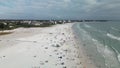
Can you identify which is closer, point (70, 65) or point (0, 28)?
point (70, 65)

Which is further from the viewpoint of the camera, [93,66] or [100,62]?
[100,62]

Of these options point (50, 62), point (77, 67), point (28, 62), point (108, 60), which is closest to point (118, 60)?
point (108, 60)

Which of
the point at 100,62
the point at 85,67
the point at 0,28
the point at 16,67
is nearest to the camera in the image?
the point at 16,67

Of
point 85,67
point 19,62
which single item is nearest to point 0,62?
Answer: point 19,62

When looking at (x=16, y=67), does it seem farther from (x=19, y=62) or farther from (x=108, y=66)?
(x=108, y=66)

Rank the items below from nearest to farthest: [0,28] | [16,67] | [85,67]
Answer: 1. [16,67]
2. [85,67]
3. [0,28]

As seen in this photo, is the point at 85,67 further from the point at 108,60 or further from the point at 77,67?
the point at 108,60

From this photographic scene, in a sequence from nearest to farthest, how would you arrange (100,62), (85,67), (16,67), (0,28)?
(16,67), (85,67), (100,62), (0,28)
